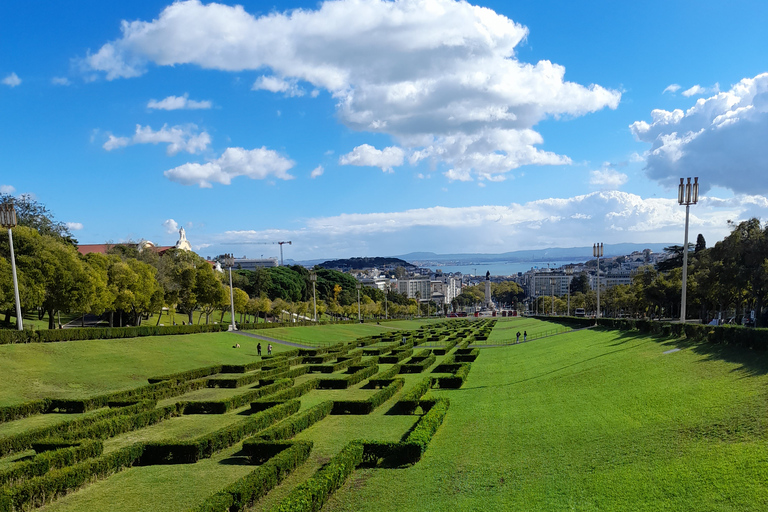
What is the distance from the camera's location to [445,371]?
3173cm

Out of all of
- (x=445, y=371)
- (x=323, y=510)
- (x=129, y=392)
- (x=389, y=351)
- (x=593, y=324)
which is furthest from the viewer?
(x=593, y=324)

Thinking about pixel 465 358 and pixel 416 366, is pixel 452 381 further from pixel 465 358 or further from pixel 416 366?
pixel 465 358

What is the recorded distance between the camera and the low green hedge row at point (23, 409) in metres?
20.5

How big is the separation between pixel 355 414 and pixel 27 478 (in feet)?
36.7

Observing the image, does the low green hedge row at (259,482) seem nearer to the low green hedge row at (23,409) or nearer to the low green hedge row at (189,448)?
the low green hedge row at (189,448)

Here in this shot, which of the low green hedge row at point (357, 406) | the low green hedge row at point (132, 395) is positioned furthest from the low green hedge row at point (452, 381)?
the low green hedge row at point (132, 395)

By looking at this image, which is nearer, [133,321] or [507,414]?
[507,414]

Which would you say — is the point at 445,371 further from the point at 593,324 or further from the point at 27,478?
the point at 593,324

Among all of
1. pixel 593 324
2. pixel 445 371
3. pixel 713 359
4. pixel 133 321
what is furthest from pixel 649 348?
pixel 133 321

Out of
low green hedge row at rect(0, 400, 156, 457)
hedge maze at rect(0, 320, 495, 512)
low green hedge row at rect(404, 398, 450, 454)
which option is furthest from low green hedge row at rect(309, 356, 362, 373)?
low green hedge row at rect(0, 400, 156, 457)

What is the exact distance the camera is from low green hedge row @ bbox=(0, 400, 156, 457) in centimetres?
1599

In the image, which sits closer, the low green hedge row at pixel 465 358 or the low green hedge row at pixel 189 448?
the low green hedge row at pixel 189 448

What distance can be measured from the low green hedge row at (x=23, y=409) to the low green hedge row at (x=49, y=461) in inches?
309

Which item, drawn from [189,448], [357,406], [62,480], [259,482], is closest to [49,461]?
[62,480]
